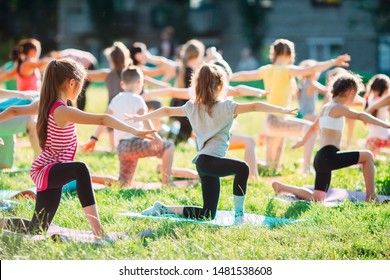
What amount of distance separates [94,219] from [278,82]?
4.46 metres

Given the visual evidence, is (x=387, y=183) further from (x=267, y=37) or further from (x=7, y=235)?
(x=267, y=37)

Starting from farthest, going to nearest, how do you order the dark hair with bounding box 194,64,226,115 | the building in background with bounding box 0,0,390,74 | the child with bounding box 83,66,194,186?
the building in background with bounding box 0,0,390,74 < the child with bounding box 83,66,194,186 < the dark hair with bounding box 194,64,226,115

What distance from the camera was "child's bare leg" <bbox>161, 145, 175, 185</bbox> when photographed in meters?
8.49

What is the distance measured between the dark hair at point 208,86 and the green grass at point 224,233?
108 cm

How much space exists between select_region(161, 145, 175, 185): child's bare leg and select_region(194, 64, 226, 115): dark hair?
6.24 feet

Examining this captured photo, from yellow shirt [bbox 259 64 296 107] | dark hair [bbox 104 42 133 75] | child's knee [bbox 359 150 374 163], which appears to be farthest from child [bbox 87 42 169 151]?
child's knee [bbox 359 150 374 163]

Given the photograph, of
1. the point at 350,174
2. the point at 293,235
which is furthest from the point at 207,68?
the point at 350,174

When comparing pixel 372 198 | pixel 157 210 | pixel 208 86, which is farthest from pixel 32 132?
pixel 372 198

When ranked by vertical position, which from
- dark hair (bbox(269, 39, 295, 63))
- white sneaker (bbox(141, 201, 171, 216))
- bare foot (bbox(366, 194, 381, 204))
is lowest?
white sneaker (bbox(141, 201, 171, 216))

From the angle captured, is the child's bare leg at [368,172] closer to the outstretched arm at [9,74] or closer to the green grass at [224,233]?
the green grass at [224,233]

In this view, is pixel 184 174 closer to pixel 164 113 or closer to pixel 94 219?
pixel 164 113

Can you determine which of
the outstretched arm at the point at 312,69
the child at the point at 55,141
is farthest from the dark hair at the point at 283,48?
the child at the point at 55,141

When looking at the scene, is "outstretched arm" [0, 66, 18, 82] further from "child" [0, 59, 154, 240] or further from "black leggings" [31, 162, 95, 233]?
"black leggings" [31, 162, 95, 233]

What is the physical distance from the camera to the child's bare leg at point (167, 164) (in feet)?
27.9
